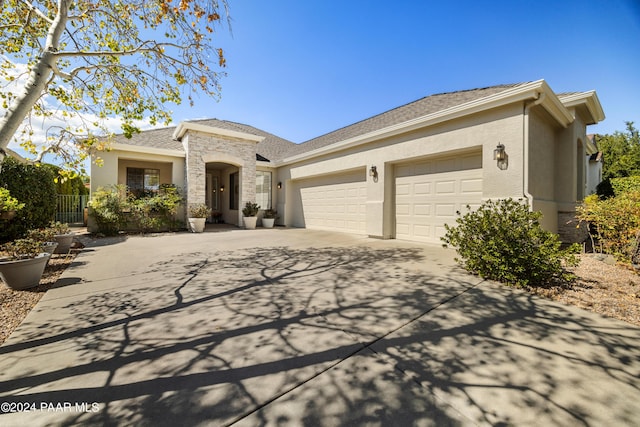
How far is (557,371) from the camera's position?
210 centimetres

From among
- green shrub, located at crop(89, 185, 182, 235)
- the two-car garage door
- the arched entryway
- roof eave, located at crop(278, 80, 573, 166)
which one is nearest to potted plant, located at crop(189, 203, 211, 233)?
green shrub, located at crop(89, 185, 182, 235)

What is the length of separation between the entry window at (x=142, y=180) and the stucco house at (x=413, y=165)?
0.05 meters

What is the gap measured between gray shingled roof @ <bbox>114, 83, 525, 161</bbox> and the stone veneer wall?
141 cm

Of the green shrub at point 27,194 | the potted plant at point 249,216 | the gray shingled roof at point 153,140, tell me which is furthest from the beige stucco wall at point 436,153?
the green shrub at point 27,194

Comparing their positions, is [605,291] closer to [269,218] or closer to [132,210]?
[269,218]

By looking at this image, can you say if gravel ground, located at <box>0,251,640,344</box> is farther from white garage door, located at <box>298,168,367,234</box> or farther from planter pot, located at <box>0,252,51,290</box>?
white garage door, located at <box>298,168,367,234</box>

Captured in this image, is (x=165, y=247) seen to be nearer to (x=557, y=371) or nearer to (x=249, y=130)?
(x=557, y=371)

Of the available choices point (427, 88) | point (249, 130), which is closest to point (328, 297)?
point (427, 88)

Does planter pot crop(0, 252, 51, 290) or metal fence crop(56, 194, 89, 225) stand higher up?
metal fence crop(56, 194, 89, 225)

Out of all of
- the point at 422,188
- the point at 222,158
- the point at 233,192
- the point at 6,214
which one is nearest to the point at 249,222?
the point at 233,192

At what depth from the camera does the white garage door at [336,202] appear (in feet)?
33.7

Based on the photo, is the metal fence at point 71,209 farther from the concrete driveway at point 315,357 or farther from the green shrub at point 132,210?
the concrete driveway at point 315,357

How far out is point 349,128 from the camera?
42.9ft

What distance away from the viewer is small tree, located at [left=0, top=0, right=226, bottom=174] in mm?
4762
